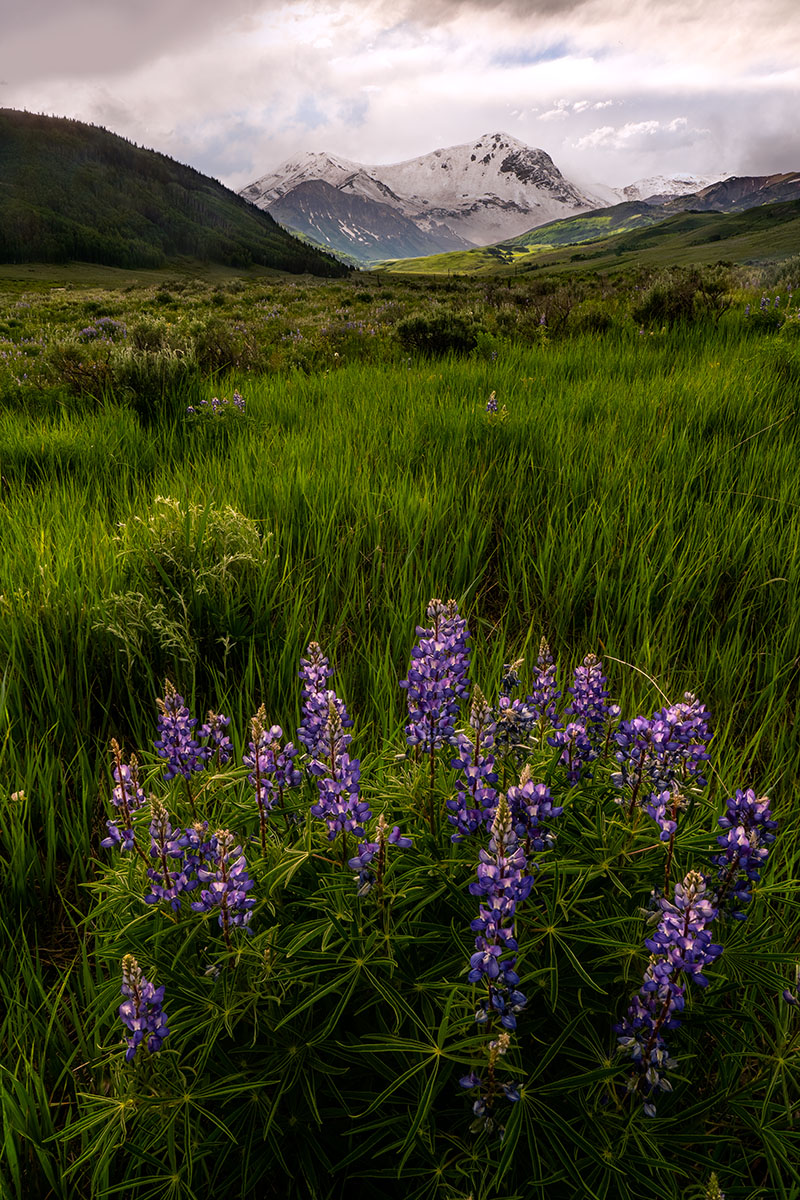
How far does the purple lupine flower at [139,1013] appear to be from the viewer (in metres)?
1.01

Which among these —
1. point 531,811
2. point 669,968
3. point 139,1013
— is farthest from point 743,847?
point 139,1013

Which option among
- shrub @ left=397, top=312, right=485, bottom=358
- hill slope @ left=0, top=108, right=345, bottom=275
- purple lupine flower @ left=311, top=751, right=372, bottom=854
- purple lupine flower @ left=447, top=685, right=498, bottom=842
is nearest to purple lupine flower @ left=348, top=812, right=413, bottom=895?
purple lupine flower @ left=311, top=751, right=372, bottom=854

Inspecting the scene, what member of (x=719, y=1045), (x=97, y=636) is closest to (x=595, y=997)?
(x=719, y=1045)

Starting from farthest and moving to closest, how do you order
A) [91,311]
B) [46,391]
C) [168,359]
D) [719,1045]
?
[91,311]
[46,391]
[168,359]
[719,1045]

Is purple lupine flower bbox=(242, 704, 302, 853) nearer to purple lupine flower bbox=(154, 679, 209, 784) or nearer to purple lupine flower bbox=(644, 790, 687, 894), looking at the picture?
purple lupine flower bbox=(154, 679, 209, 784)

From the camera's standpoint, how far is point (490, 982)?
1034 mm

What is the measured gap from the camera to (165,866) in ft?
4.19

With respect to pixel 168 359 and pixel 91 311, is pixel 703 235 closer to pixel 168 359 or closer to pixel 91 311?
pixel 91 311

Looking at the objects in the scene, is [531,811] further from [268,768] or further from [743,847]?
[268,768]

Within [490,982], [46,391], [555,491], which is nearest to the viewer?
[490,982]

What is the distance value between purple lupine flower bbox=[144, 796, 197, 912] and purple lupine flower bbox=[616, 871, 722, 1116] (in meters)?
0.93

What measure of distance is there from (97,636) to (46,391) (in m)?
5.46

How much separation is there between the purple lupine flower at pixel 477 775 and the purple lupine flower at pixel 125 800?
77 cm

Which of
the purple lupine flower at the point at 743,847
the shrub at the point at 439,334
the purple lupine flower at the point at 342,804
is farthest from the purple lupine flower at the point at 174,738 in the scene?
the shrub at the point at 439,334
